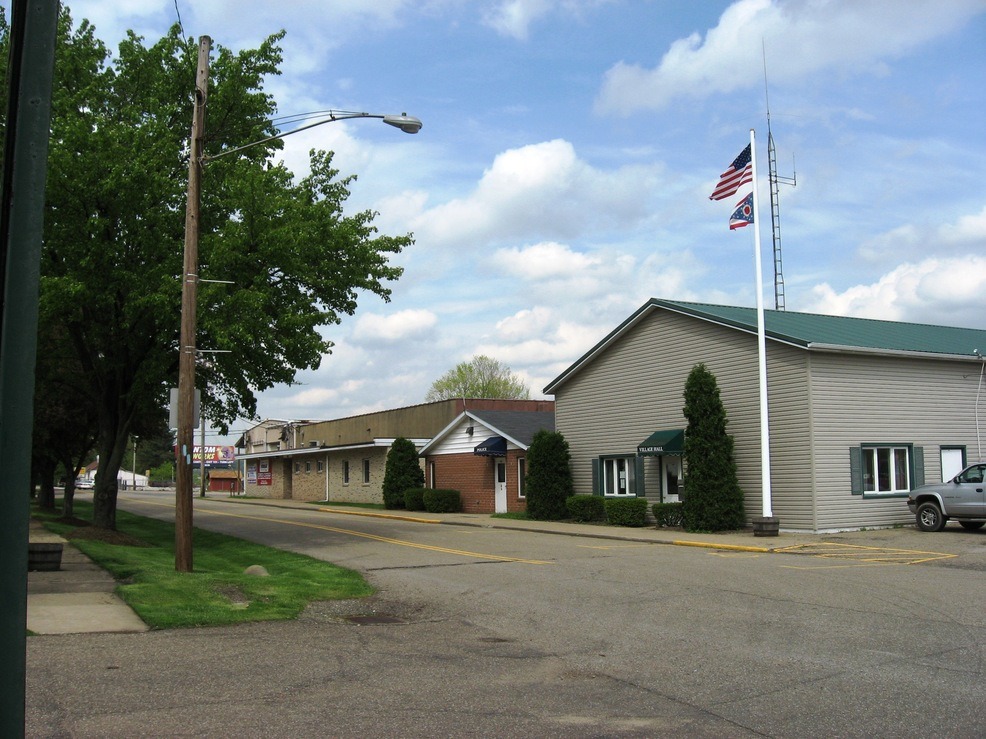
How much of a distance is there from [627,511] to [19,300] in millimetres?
26137

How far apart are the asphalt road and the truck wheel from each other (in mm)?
7796

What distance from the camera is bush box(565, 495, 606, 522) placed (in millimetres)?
29719

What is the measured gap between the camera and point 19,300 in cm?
281

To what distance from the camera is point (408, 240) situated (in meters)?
23.6

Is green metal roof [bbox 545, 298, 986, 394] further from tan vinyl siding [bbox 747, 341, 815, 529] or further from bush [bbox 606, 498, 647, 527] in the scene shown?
bush [bbox 606, 498, 647, 527]

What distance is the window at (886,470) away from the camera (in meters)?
24.6

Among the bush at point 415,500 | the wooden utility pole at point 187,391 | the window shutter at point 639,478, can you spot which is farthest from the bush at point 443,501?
the wooden utility pole at point 187,391

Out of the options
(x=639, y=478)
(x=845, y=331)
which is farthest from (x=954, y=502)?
(x=639, y=478)

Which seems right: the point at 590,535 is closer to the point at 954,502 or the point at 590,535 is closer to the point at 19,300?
the point at 954,502

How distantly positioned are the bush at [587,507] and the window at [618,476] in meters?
1.02

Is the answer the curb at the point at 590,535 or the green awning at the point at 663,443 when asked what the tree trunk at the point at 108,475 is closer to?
the curb at the point at 590,535

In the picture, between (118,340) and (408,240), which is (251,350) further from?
(408,240)

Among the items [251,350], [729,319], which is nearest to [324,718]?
[251,350]

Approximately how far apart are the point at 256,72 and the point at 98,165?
19.0 ft
